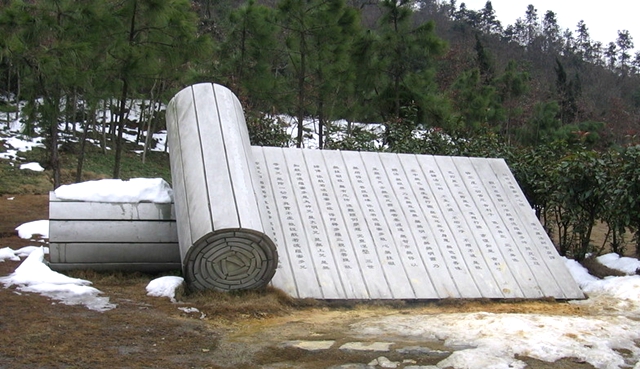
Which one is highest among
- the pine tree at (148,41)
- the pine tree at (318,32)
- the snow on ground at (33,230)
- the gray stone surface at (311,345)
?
the pine tree at (318,32)

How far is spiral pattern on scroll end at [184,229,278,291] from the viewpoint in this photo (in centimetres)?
451

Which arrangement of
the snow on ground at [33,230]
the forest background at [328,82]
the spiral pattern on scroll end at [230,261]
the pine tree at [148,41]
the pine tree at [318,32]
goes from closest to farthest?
the spiral pattern on scroll end at [230,261]
the forest background at [328,82]
the snow on ground at [33,230]
the pine tree at [148,41]
the pine tree at [318,32]

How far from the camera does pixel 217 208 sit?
4613mm

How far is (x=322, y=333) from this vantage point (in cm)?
402

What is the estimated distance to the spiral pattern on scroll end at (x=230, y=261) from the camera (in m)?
4.51

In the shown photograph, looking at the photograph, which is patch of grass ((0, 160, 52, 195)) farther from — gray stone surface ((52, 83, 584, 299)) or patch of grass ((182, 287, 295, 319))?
patch of grass ((182, 287, 295, 319))

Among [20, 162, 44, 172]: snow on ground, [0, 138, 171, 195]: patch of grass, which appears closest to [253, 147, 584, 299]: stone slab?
[0, 138, 171, 195]: patch of grass

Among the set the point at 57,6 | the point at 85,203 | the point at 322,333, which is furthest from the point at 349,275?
the point at 57,6

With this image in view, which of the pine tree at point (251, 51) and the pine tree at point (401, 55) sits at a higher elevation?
the pine tree at point (251, 51)

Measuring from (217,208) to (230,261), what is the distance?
0.35 meters

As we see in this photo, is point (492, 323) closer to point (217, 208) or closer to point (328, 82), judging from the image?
point (217, 208)

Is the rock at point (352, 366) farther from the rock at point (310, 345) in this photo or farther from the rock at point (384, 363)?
the rock at point (310, 345)

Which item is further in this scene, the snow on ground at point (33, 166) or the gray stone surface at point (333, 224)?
the snow on ground at point (33, 166)

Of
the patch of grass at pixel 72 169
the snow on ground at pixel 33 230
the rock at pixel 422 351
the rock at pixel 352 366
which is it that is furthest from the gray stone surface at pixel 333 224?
the patch of grass at pixel 72 169
